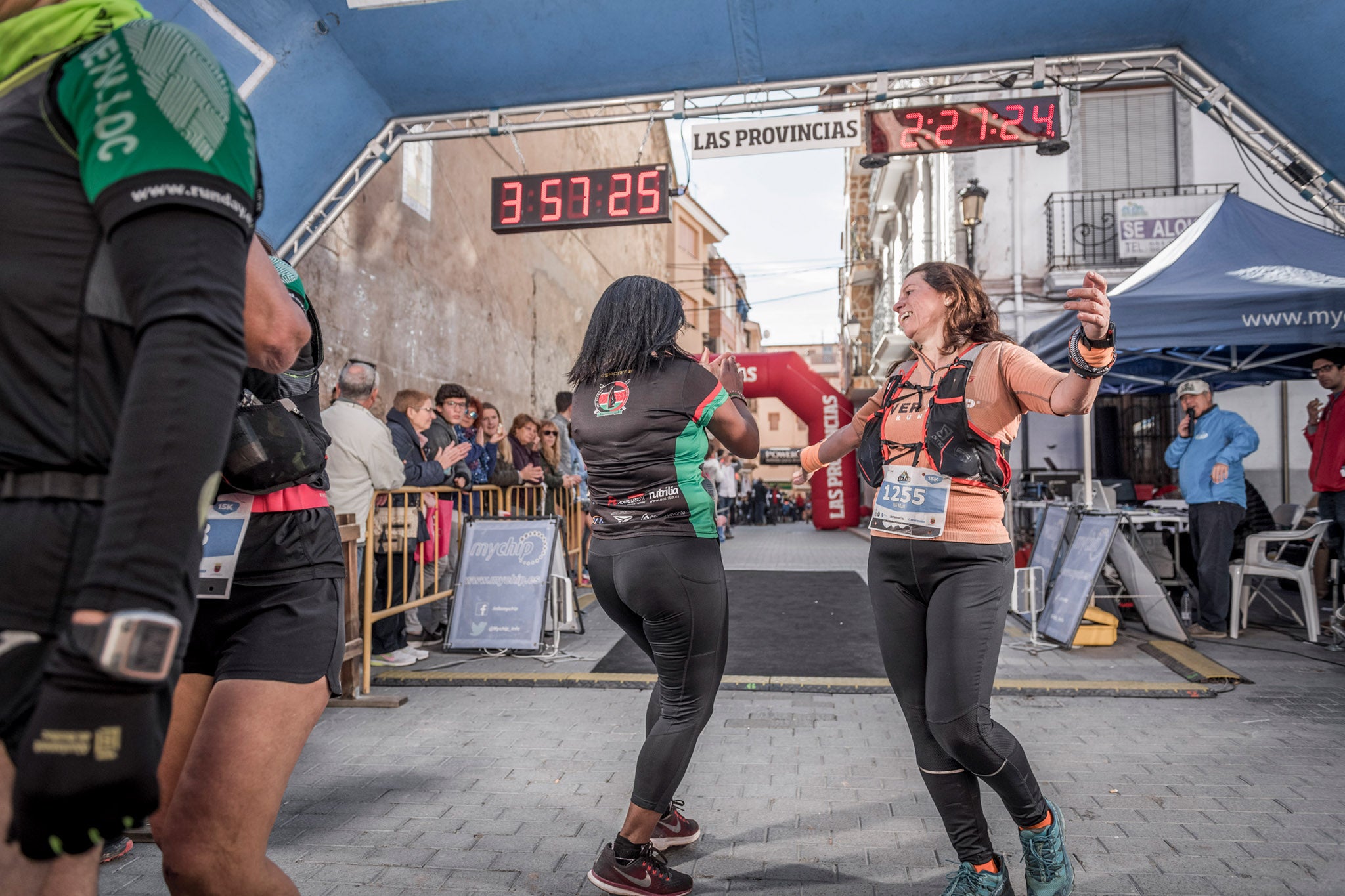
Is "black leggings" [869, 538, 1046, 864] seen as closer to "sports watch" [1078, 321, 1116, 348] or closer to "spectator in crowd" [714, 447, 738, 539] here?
"sports watch" [1078, 321, 1116, 348]

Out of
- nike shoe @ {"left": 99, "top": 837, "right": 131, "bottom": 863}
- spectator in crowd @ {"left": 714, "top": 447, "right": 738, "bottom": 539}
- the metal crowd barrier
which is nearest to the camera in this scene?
nike shoe @ {"left": 99, "top": 837, "right": 131, "bottom": 863}

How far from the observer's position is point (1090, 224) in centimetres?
1434

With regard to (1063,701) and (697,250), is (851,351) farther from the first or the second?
(1063,701)

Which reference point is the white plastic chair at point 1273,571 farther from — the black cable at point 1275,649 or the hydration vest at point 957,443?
the hydration vest at point 957,443

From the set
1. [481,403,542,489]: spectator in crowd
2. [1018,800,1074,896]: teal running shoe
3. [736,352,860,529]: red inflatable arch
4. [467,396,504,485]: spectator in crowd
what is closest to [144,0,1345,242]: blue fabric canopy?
[467,396,504,485]: spectator in crowd

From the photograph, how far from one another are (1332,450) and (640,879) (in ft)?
21.9

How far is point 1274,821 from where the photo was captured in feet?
10.8

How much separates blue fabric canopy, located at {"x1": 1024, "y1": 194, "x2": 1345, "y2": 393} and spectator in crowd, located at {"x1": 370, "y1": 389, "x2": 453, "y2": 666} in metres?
5.56

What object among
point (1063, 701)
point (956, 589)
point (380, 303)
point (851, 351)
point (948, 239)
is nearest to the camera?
point (956, 589)

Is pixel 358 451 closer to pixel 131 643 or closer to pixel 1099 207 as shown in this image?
pixel 131 643

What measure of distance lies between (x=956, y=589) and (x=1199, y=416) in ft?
19.7

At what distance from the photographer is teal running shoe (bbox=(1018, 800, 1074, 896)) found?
2.63 metres

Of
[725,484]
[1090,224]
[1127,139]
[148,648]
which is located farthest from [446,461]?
[725,484]

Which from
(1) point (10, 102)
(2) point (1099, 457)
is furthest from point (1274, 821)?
(2) point (1099, 457)
